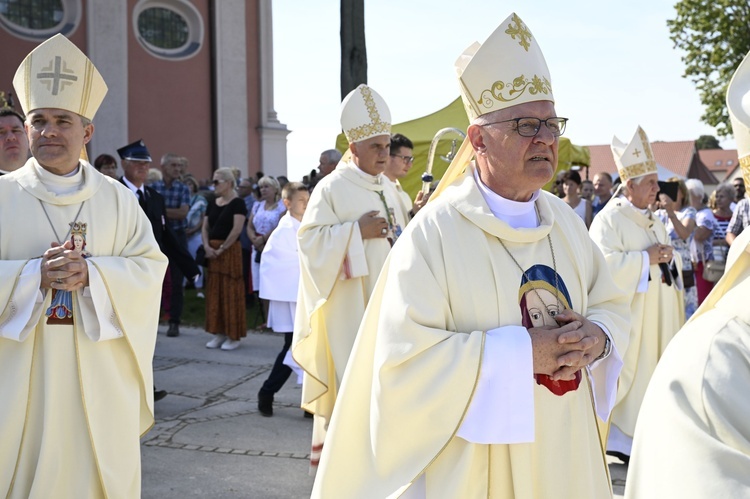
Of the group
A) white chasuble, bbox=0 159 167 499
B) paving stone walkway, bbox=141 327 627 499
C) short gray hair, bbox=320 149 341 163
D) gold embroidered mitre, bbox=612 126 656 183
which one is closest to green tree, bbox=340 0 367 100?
short gray hair, bbox=320 149 341 163

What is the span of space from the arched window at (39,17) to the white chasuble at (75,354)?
16584 mm

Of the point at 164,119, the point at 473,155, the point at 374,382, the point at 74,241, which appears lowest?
the point at 374,382

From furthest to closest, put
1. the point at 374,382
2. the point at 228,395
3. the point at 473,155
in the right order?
the point at 228,395 → the point at 473,155 → the point at 374,382

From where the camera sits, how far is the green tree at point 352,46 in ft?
46.9

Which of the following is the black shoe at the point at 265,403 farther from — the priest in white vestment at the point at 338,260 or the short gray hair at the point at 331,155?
the short gray hair at the point at 331,155

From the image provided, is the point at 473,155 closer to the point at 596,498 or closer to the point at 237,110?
the point at 596,498

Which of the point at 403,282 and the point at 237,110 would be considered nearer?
the point at 403,282

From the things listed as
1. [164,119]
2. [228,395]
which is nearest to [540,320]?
[228,395]

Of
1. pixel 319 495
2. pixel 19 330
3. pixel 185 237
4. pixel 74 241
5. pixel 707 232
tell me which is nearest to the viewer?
pixel 319 495

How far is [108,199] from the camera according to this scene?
429cm

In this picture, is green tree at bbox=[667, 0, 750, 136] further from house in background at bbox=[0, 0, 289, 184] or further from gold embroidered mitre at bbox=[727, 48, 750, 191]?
gold embroidered mitre at bbox=[727, 48, 750, 191]

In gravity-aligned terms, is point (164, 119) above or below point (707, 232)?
above

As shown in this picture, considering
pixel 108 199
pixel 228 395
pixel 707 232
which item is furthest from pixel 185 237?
pixel 108 199

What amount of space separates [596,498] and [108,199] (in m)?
2.65
